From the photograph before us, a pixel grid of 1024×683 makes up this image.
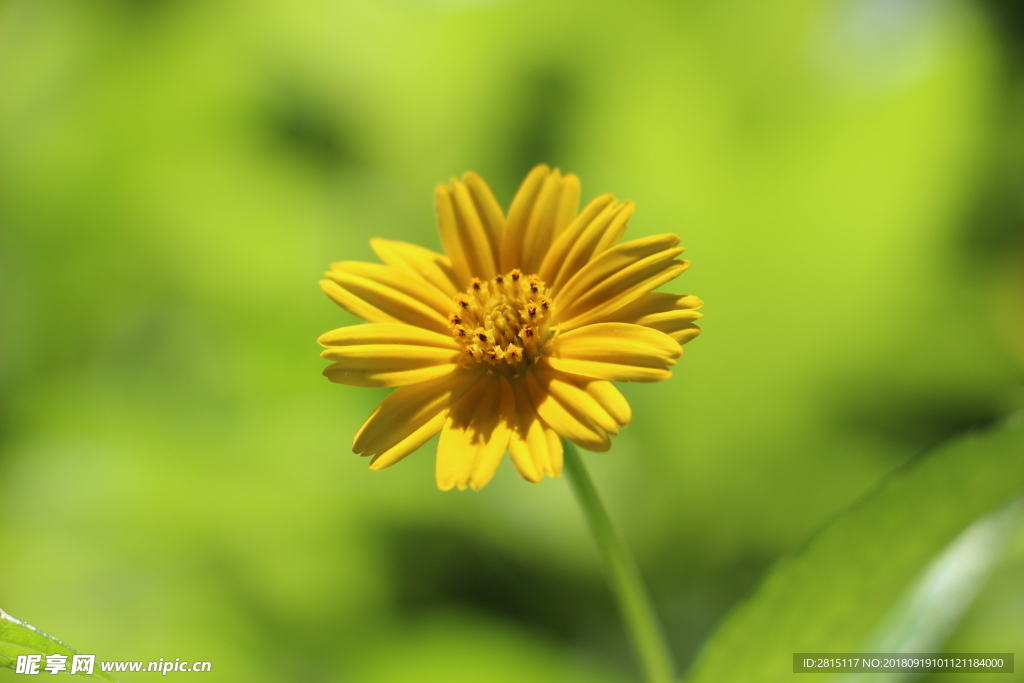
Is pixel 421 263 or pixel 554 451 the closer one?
pixel 554 451

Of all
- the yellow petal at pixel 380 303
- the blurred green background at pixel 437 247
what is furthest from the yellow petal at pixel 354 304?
the blurred green background at pixel 437 247

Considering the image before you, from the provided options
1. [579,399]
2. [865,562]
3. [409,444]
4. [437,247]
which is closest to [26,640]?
[409,444]

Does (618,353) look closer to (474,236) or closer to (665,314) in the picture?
(665,314)

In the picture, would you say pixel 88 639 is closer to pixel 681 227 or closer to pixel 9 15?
pixel 681 227

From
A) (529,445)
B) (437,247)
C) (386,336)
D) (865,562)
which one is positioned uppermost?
(437,247)

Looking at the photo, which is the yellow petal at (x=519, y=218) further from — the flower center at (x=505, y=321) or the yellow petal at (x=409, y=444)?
the yellow petal at (x=409, y=444)

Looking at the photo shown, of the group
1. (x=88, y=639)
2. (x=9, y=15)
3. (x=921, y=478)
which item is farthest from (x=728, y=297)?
(x=9, y=15)

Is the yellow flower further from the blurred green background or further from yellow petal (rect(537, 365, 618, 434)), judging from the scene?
the blurred green background

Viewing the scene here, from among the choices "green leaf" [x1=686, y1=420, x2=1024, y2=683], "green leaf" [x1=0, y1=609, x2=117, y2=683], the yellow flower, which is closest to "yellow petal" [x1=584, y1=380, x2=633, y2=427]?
the yellow flower
